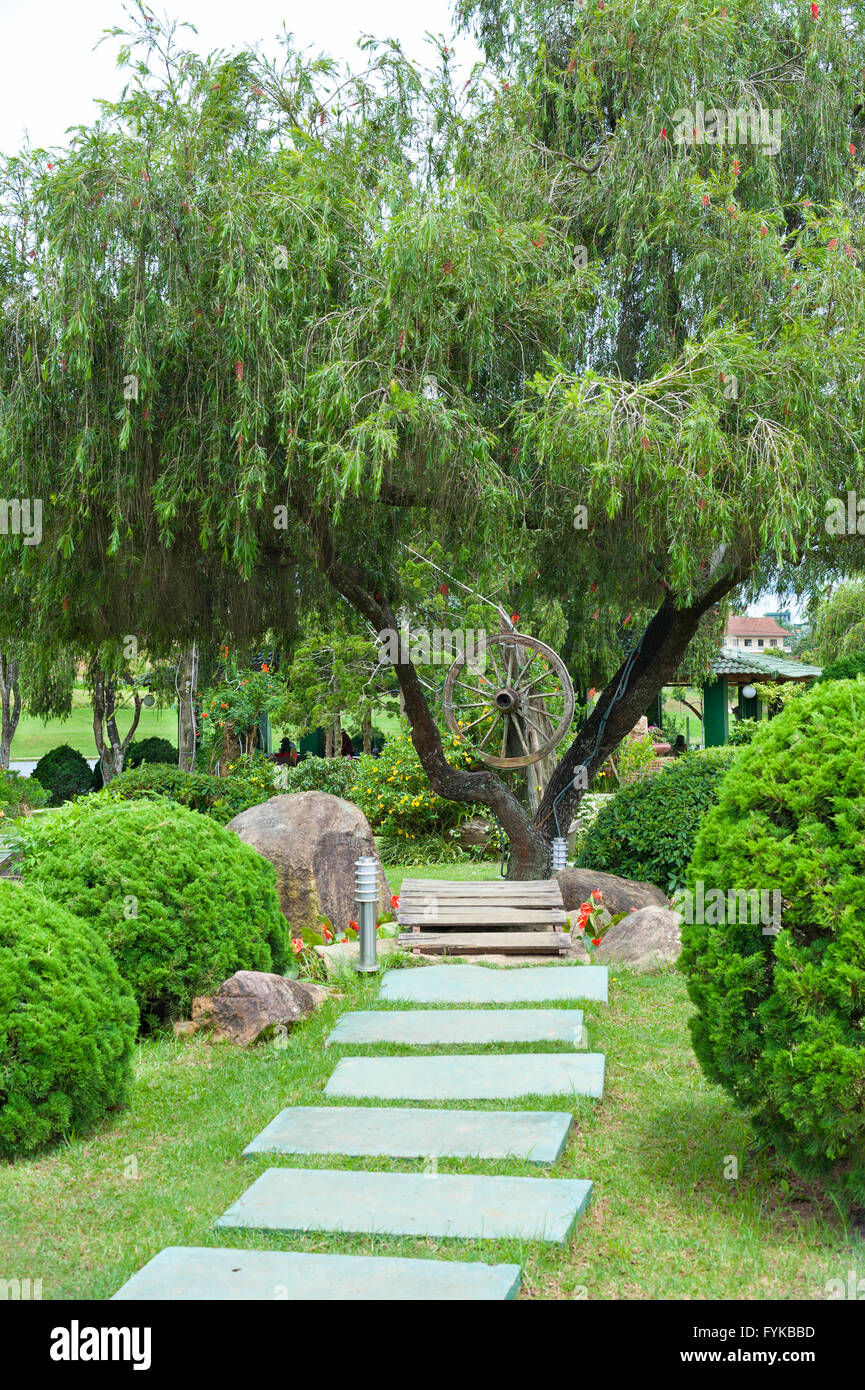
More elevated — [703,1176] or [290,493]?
[290,493]

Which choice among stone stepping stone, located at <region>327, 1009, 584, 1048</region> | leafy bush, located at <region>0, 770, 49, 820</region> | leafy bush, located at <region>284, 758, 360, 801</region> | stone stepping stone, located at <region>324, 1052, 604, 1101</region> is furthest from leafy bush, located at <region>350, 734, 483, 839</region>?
stone stepping stone, located at <region>324, 1052, 604, 1101</region>

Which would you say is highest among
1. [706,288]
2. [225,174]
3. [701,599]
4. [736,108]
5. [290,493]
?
[736,108]

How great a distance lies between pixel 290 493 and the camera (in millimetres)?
8336

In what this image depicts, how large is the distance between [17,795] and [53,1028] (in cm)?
1083

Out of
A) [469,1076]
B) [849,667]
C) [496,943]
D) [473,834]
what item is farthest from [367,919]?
[849,667]

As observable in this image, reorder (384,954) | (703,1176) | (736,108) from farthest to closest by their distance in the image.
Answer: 1. (736,108)
2. (384,954)
3. (703,1176)

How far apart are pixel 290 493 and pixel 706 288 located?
365cm

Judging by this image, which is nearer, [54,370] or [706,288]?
[54,370]

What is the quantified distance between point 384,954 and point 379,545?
385 centimetres

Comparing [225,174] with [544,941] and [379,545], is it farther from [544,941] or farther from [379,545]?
[544,941]

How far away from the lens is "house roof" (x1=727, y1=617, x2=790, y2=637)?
2618 inches

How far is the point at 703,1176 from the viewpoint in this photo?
157 inches
